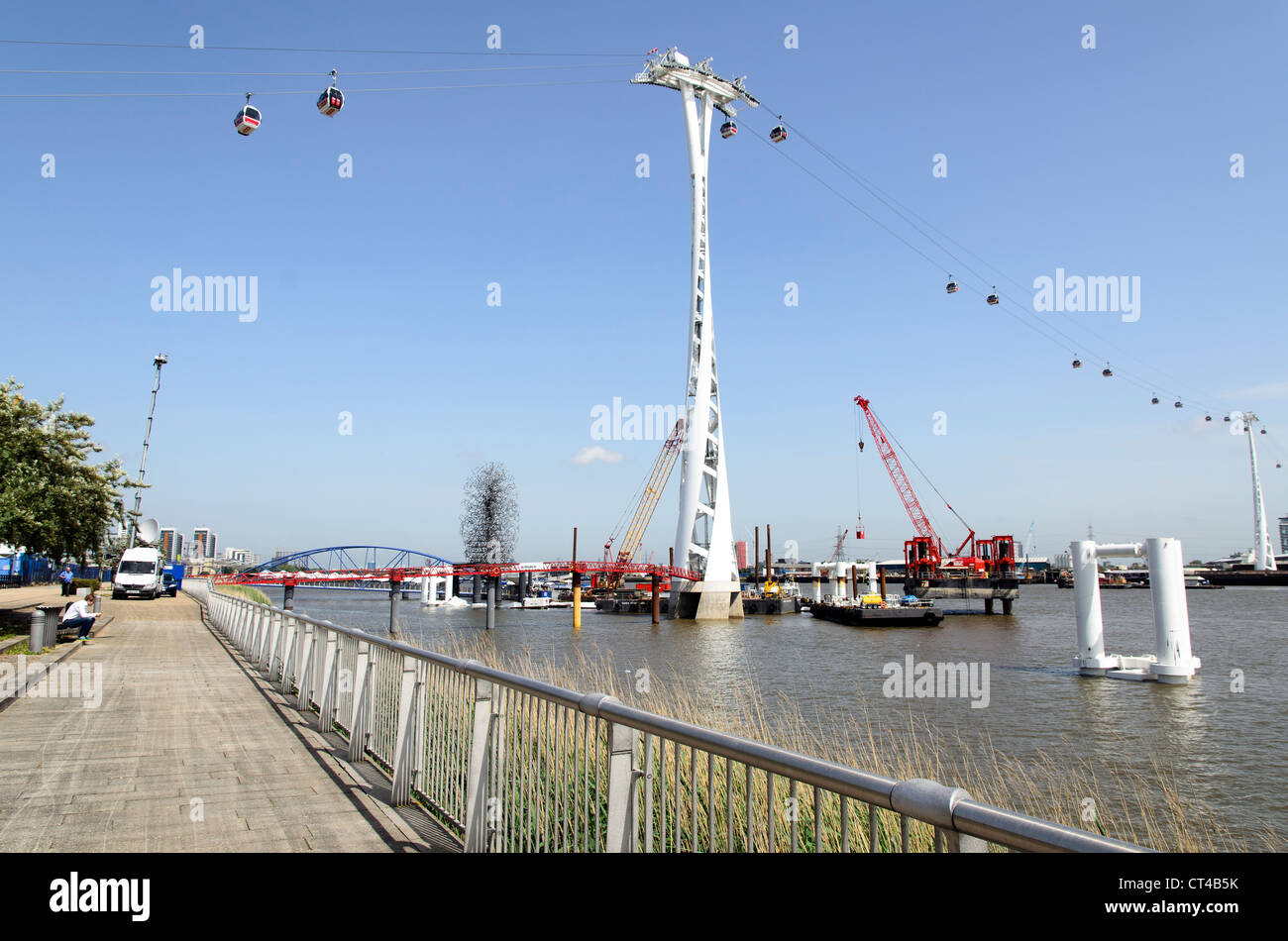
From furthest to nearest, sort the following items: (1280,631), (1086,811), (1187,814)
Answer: (1280,631) → (1187,814) → (1086,811)

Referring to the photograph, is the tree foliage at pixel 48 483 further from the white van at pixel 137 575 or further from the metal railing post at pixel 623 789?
the white van at pixel 137 575

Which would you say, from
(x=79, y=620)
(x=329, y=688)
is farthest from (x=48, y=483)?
(x=329, y=688)

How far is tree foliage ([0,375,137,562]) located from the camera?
2320 centimetres

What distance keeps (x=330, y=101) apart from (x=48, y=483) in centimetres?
1664

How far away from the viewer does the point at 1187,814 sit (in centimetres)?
1523

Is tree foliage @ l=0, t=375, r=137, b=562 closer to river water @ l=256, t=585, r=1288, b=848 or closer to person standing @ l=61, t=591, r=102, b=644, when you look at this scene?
person standing @ l=61, t=591, r=102, b=644

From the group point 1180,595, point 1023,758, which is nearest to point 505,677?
point 1023,758

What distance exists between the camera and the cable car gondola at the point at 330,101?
1478 cm

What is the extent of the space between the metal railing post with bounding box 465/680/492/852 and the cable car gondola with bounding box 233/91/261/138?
12.4 meters

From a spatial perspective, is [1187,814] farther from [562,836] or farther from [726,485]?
[726,485]

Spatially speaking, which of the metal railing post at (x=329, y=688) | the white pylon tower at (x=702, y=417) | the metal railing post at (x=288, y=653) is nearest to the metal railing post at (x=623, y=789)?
the metal railing post at (x=329, y=688)

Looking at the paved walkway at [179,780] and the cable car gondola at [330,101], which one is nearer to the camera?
the paved walkway at [179,780]

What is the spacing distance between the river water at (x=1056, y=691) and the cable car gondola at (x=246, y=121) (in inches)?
420

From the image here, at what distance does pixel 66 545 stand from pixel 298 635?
16.8m
